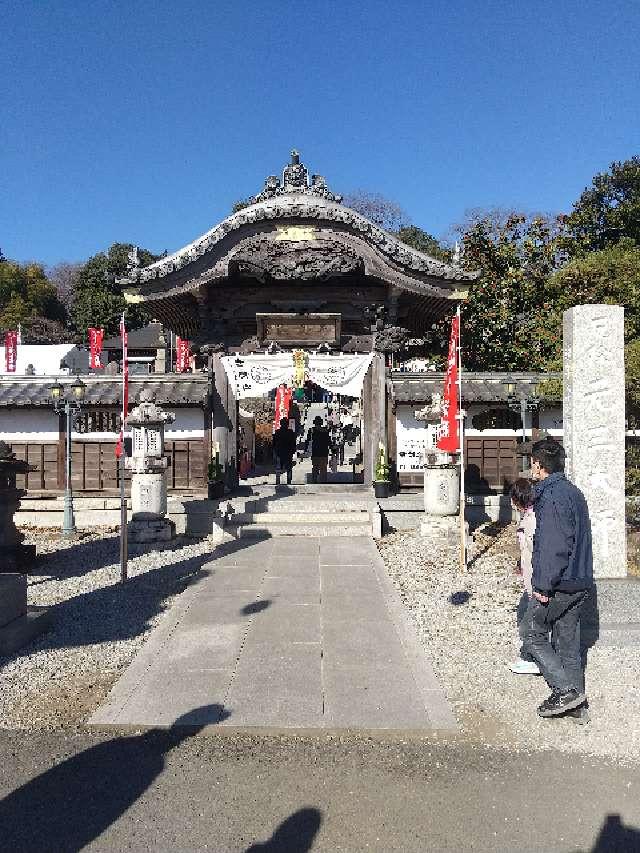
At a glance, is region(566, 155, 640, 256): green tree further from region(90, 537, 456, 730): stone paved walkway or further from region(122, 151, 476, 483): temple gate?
region(90, 537, 456, 730): stone paved walkway

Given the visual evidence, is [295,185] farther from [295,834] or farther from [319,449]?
[295,834]

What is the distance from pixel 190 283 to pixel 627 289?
13.2 meters

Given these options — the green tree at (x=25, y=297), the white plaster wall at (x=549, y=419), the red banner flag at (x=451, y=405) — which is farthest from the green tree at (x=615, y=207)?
the green tree at (x=25, y=297)

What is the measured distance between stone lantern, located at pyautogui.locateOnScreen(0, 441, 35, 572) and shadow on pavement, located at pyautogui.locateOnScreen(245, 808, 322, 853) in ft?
21.7

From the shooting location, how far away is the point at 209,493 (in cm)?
1400

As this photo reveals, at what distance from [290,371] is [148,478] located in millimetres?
4284

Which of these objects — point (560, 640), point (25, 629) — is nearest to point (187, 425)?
point (25, 629)

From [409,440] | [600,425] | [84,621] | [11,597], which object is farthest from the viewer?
[409,440]

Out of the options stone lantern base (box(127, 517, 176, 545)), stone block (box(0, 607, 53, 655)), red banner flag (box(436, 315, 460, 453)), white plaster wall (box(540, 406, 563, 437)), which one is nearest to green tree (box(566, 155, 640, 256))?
white plaster wall (box(540, 406, 563, 437))

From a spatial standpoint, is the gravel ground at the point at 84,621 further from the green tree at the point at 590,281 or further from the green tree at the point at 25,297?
the green tree at the point at 25,297

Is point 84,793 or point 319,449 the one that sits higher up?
point 319,449

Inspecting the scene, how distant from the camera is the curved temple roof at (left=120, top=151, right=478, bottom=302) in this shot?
44.3 feet

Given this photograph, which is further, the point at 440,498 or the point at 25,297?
the point at 25,297

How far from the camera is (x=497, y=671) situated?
5.73 m
